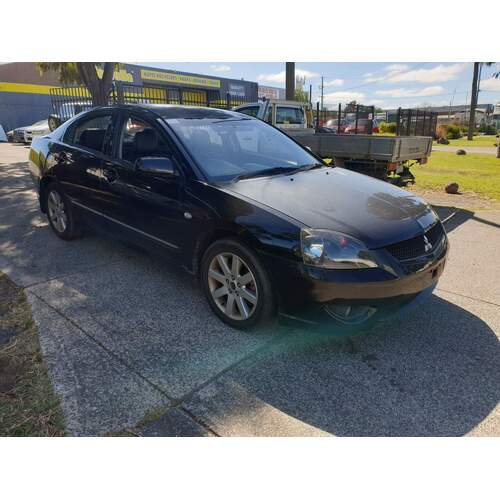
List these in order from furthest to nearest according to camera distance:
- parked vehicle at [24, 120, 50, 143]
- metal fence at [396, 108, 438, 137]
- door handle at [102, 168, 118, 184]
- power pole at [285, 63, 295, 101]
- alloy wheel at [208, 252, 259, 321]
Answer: metal fence at [396, 108, 438, 137] → parked vehicle at [24, 120, 50, 143] → power pole at [285, 63, 295, 101] → door handle at [102, 168, 118, 184] → alloy wheel at [208, 252, 259, 321]

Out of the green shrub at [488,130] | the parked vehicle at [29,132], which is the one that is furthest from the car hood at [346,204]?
the green shrub at [488,130]

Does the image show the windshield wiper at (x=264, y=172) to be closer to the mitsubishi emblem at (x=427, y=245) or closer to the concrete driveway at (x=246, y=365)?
the concrete driveway at (x=246, y=365)

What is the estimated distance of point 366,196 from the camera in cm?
327

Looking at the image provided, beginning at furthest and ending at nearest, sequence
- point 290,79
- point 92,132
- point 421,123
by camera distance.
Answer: point 421,123, point 290,79, point 92,132

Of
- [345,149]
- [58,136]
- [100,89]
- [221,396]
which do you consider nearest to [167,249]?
[221,396]

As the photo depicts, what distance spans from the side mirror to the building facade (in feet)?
77.9

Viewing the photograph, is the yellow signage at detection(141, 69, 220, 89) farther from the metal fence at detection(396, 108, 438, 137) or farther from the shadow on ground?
the shadow on ground

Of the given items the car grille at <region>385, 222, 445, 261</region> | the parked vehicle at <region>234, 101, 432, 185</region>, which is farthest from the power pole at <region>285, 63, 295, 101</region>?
the car grille at <region>385, 222, 445, 261</region>

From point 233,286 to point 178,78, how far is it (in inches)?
1220

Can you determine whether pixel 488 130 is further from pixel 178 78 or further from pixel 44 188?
pixel 44 188

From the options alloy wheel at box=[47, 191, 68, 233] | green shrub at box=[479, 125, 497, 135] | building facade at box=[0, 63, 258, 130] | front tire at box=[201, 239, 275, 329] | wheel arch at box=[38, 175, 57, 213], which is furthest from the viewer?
green shrub at box=[479, 125, 497, 135]

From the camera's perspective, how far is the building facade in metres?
28.0

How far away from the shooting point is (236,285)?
3049mm

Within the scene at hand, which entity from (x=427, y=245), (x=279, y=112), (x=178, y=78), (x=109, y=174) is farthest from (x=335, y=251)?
(x=178, y=78)
